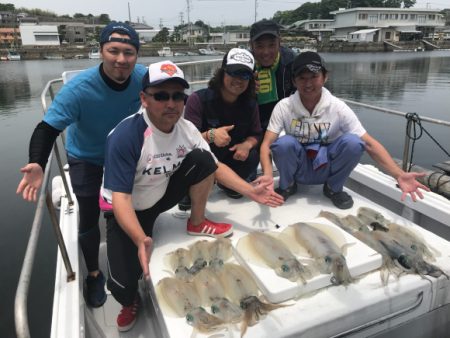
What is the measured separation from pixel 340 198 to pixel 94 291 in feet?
7.82

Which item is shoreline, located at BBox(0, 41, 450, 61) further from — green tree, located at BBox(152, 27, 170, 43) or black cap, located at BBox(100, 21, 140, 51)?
black cap, located at BBox(100, 21, 140, 51)

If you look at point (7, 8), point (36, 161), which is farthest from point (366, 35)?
point (7, 8)

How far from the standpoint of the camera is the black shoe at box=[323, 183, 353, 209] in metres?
3.31

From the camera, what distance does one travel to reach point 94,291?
2777 millimetres

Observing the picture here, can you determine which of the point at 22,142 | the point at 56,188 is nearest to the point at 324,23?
the point at 22,142

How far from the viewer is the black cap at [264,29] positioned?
141 inches

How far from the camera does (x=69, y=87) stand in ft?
9.00

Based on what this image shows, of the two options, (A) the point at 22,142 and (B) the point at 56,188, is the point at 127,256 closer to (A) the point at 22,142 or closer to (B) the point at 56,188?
(B) the point at 56,188

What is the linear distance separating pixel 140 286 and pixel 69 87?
1.71 metres

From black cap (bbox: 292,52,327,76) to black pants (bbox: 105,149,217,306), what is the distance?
1.19 metres

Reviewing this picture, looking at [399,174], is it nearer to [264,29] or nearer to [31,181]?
[264,29]

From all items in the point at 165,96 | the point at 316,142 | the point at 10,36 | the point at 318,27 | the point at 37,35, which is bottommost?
the point at 316,142

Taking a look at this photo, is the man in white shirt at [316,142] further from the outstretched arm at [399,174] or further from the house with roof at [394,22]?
the house with roof at [394,22]

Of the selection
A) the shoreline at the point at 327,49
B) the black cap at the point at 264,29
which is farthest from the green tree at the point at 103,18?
the black cap at the point at 264,29
